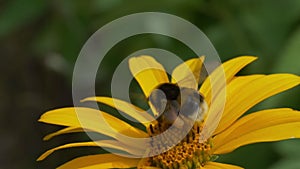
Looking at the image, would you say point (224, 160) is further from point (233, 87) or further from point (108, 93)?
point (108, 93)

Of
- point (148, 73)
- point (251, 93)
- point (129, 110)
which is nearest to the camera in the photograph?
point (251, 93)

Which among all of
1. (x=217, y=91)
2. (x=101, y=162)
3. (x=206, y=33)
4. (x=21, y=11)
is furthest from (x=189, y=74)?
(x=21, y=11)

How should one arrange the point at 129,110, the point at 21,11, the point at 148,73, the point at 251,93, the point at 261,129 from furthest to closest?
the point at 21,11, the point at 148,73, the point at 129,110, the point at 251,93, the point at 261,129

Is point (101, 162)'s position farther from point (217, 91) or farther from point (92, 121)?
point (217, 91)

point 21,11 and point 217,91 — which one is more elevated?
point 21,11

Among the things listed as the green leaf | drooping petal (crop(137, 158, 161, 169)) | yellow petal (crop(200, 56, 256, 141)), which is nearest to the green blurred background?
the green leaf

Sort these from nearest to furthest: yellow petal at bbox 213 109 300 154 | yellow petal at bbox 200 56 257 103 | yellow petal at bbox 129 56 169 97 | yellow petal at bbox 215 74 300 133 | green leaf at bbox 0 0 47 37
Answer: yellow petal at bbox 213 109 300 154
yellow petal at bbox 215 74 300 133
yellow petal at bbox 200 56 257 103
yellow petal at bbox 129 56 169 97
green leaf at bbox 0 0 47 37

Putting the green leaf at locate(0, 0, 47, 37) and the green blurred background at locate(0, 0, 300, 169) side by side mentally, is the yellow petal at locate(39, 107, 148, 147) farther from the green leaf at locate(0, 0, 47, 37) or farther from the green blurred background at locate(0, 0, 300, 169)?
the green leaf at locate(0, 0, 47, 37)

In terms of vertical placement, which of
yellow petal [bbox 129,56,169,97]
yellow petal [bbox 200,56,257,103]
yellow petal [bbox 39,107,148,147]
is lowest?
yellow petal [bbox 39,107,148,147]
